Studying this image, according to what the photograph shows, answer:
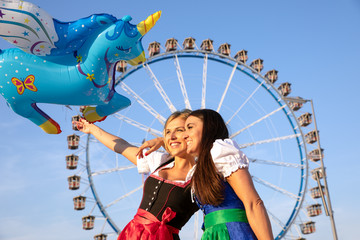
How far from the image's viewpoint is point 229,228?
2260 millimetres

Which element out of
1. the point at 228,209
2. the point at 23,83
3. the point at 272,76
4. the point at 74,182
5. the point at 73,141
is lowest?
the point at 228,209

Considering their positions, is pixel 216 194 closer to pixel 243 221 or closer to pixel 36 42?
pixel 243 221

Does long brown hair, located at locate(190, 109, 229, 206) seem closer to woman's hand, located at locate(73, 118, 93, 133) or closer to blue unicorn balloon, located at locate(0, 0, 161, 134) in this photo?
woman's hand, located at locate(73, 118, 93, 133)

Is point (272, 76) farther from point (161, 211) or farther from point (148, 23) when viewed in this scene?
point (161, 211)

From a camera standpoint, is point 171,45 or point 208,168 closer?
point 208,168

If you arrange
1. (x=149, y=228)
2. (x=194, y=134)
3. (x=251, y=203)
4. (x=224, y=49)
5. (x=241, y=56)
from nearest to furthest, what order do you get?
(x=251, y=203)
(x=194, y=134)
(x=149, y=228)
(x=224, y=49)
(x=241, y=56)

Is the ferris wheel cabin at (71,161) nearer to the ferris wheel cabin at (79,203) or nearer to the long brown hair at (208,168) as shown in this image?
the ferris wheel cabin at (79,203)

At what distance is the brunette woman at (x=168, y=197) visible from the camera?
9.58 feet

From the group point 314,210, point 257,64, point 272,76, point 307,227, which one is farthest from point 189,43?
point 307,227

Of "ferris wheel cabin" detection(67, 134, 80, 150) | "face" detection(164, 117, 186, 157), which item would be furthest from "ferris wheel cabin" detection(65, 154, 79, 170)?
"face" detection(164, 117, 186, 157)

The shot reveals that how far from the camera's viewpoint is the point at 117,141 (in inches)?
149

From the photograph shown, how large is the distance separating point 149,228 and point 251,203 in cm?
104

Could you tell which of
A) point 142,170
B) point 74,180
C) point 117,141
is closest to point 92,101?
point 117,141

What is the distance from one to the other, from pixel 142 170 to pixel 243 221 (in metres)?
1.43
